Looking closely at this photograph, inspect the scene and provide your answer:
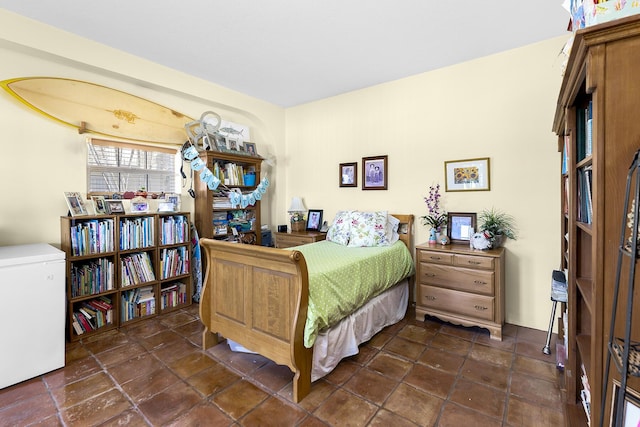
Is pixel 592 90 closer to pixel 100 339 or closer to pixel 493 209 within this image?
pixel 493 209

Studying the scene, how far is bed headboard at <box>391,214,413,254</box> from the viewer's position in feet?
11.1

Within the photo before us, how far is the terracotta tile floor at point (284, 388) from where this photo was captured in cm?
169

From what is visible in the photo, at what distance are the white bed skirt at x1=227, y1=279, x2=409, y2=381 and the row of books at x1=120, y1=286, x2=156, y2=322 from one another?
1.15 metres

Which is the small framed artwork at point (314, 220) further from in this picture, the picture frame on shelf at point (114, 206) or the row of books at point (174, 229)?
the picture frame on shelf at point (114, 206)

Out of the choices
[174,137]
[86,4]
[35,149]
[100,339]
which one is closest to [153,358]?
[100,339]

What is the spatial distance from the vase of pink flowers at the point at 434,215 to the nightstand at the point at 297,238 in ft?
4.21

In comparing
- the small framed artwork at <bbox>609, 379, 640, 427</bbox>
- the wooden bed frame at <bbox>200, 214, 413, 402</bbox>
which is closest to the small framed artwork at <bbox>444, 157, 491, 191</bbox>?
the wooden bed frame at <bbox>200, 214, 413, 402</bbox>

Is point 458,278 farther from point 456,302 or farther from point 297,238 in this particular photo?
point 297,238

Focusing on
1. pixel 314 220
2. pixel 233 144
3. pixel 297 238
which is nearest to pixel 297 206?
pixel 314 220

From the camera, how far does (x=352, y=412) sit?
1.74 m

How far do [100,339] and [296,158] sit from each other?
3098 mm

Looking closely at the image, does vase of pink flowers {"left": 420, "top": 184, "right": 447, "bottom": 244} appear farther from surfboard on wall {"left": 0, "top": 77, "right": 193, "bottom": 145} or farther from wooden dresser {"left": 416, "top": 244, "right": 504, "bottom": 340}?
surfboard on wall {"left": 0, "top": 77, "right": 193, "bottom": 145}

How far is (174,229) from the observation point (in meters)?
3.21

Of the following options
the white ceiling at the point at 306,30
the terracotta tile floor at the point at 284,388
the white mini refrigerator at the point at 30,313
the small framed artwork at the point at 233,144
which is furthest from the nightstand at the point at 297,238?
the white mini refrigerator at the point at 30,313
